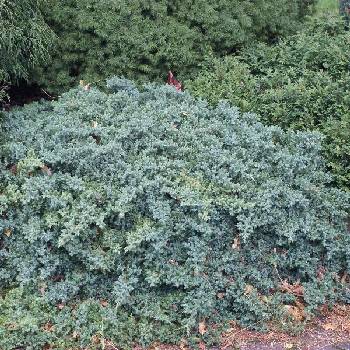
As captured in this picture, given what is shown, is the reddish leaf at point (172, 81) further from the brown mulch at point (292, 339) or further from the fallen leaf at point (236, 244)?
the brown mulch at point (292, 339)

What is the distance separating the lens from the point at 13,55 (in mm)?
4555

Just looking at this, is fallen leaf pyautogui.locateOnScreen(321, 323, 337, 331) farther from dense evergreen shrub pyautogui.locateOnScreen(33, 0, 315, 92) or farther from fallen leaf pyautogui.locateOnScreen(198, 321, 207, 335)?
dense evergreen shrub pyautogui.locateOnScreen(33, 0, 315, 92)

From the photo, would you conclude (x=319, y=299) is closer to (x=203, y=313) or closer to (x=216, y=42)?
(x=203, y=313)

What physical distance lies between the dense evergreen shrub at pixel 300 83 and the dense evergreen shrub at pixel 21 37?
1.28 meters

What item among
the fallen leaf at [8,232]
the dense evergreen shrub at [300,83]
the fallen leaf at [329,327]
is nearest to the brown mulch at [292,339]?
the fallen leaf at [329,327]

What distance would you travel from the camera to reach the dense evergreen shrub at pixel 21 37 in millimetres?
4379

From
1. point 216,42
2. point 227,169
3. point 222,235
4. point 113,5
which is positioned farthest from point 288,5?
point 222,235

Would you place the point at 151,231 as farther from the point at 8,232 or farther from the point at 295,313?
the point at 295,313

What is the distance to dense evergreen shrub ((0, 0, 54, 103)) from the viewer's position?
438 cm

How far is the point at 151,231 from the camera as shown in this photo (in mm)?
3635

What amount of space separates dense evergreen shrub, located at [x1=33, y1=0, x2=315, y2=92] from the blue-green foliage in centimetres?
98

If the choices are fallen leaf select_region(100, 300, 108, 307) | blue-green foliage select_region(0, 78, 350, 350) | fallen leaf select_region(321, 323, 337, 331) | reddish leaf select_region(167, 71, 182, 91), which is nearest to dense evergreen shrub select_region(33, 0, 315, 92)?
reddish leaf select_region(167, 71, 182, 91)

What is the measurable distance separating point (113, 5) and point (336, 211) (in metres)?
2.40

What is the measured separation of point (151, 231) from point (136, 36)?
2.03 meters
